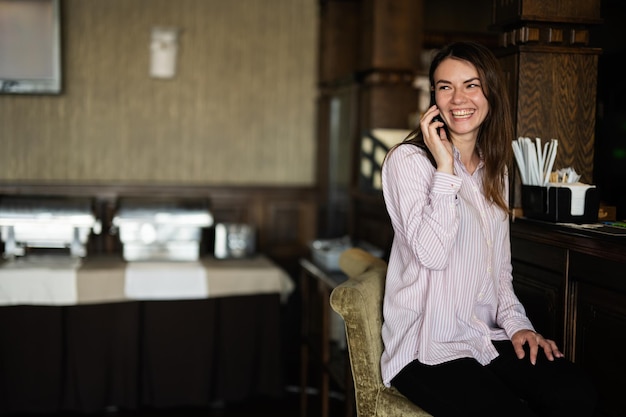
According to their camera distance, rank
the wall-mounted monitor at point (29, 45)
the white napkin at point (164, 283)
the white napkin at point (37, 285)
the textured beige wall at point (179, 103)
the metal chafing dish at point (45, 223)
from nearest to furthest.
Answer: the white napkin at point (37, 285)
the white napkin at point (164, 283)
the metal chafing dish at point (45, 223)
the wall-mounted monitor at point (29, 45)
the textured beige wall at point (179, 103)

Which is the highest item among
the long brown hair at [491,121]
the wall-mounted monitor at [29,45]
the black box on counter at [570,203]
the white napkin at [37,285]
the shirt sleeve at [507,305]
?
the wall-mounted monitor at [29,45]

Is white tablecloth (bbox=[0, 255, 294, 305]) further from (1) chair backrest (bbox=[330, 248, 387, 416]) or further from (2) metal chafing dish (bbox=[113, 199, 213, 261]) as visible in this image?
(1) chair backrest (bbox=[330, 248, 387, 416])

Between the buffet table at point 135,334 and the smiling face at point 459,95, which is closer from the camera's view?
the smiling face at point 459,95

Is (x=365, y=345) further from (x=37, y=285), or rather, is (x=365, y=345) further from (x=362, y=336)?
(x=37, y=285)

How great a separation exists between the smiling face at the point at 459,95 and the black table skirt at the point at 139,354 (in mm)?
1903

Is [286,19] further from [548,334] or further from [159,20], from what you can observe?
[548,334]

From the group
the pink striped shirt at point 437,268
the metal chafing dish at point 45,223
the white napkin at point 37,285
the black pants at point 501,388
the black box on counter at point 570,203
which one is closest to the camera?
the black pants at point 501,388

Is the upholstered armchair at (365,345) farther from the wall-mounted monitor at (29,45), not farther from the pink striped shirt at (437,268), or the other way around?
the wall-mounted monitor at (29,45)

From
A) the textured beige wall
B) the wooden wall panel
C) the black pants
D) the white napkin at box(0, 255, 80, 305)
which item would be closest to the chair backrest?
the black pants

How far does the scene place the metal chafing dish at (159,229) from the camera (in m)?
3.93

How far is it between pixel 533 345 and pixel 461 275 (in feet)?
0.89

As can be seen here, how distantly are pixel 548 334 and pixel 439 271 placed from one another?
0.54 meters

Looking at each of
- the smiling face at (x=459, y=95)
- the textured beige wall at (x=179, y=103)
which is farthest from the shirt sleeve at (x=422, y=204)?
the textured beige wall at (x=179, y=103)

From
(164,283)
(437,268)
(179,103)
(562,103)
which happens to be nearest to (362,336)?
(437,268)
